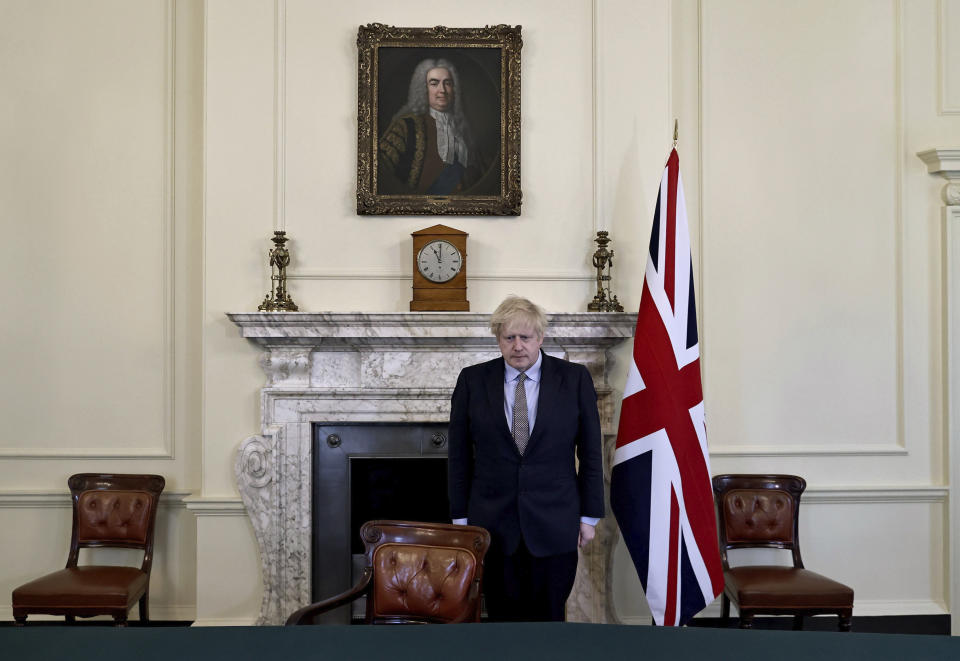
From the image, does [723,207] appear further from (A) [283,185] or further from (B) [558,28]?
(A) [283,185]

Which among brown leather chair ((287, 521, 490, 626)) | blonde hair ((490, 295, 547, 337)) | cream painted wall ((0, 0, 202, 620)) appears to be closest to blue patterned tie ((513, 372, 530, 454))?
blonde hair ((490, 295, 547, 337))

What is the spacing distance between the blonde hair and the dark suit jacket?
0.68 feet

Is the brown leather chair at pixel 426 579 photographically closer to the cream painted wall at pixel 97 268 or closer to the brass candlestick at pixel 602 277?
the brass candlestick at pixel 602 277

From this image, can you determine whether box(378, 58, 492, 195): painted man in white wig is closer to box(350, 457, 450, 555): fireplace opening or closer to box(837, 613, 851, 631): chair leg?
box(350, 457, 450, 555): fireplace opening

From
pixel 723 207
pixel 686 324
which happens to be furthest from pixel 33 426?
pixel 723 207

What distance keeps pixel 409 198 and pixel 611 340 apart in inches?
55.2

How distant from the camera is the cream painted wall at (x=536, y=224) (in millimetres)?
4516

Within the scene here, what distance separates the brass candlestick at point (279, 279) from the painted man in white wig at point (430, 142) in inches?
25.6

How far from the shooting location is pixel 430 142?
4559 millimetres

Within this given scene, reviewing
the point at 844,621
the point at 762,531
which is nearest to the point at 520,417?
the point at 762,531

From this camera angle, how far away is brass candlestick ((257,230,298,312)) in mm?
4340

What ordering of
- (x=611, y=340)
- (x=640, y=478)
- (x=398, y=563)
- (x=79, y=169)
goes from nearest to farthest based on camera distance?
1. (x=398, y=563)
2. (x=640, y=478)
3. (x=611, y=340)
4. (x=79, y=169)

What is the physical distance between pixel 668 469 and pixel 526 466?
0.93m

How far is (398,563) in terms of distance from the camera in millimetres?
2996
